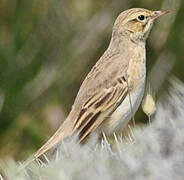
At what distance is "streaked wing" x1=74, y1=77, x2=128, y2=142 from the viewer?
18.1 ft

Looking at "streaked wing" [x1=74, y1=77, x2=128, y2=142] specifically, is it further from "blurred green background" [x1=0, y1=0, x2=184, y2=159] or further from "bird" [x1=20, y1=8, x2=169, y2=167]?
"blurred green background" [x1=0, y1=0, x2=184, y2=159]

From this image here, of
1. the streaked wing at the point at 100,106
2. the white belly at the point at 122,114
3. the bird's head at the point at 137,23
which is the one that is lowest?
the white belly at the point at 122,114

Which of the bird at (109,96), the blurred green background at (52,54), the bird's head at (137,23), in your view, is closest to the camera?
the bird at (109,96)

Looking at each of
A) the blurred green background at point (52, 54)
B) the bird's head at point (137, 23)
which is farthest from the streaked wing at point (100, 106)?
the blurred green background at point (52, 54)

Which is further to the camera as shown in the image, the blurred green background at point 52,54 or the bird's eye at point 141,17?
the blurred green background at point 52,54

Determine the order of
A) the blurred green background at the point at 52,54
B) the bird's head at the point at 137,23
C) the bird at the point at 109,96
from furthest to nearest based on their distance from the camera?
the blurred green background at the point at 52,54 → the bird's head at the point at 137,23 → the bird at the point at 109,96

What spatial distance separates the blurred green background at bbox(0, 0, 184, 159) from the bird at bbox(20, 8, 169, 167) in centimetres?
131

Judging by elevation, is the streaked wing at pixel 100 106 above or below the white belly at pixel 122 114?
above

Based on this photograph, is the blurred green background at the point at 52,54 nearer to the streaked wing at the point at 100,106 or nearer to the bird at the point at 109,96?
the bird at the point at 109,96

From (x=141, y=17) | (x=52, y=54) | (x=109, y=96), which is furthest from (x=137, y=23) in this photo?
(x=52, y=54)

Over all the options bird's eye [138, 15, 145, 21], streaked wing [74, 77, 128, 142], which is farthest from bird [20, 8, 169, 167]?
bird's eye [138, 15, 145, 21]

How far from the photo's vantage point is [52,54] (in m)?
7.94

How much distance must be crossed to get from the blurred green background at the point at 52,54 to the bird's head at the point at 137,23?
102 centimetres

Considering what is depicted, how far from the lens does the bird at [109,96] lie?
5.45 m
